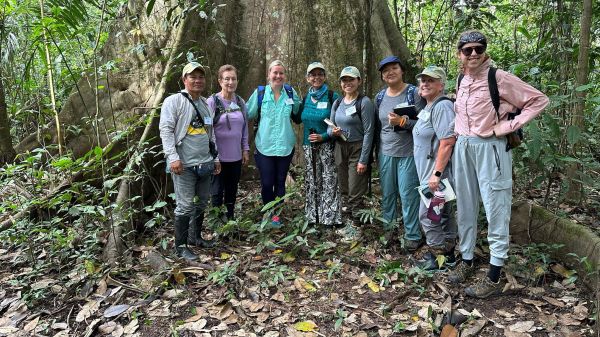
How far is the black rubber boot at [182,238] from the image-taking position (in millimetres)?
4129

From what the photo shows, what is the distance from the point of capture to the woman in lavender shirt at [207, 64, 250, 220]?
4.48 metres

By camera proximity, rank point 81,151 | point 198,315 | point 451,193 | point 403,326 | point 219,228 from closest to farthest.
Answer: point 403,326, point 198,315, point 451,193, point 219,228, point 81,151

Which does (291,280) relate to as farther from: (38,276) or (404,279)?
(38,276)

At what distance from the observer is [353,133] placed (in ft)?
15.0

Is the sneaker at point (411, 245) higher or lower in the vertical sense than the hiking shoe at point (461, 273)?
higher

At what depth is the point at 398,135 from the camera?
166 inches

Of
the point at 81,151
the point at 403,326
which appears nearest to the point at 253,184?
A: the point at 81,151

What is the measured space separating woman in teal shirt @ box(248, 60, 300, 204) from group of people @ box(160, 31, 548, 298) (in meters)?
0.01

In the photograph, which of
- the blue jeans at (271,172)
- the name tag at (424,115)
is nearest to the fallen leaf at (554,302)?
the name tag at (424,115)

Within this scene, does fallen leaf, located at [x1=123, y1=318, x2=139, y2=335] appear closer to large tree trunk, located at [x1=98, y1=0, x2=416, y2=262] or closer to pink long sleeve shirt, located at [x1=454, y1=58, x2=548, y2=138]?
large tree trunk, located at [x1=98, y1=0, x2=416, y2=262]

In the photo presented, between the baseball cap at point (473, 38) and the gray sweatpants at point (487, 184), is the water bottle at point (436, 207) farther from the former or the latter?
the baseball cap at point (473, 38)

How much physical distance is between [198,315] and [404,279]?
175 cm

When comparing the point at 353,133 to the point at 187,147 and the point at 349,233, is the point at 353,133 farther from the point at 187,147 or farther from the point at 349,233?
the point at 187,147

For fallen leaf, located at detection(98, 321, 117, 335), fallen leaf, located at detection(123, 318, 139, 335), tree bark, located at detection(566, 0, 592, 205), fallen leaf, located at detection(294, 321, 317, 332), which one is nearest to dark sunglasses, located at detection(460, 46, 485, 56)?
tree bark, located at detection(566, 0, 592, 205)
